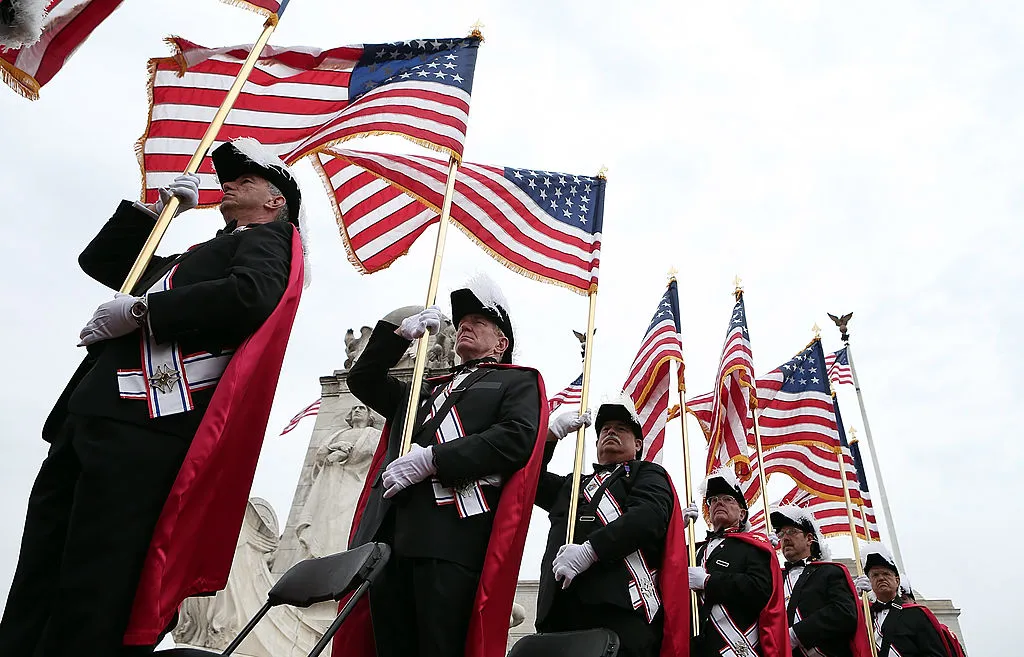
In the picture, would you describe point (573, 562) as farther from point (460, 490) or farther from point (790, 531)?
point (790, 531)

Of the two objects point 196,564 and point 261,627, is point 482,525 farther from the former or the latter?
point 261,627

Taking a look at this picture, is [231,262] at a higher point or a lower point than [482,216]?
lower

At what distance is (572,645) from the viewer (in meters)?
3.97

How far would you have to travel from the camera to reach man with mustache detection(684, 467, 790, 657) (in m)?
6.05

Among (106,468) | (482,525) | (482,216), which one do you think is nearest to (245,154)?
(106,468)

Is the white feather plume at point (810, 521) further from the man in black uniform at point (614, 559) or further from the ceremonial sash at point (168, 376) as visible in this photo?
the ceremonial sash at point (168, 376)

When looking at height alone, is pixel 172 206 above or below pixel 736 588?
above

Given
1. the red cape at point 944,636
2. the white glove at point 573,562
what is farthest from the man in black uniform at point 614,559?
the red cape at point 944,636

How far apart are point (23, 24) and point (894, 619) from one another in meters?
9.64

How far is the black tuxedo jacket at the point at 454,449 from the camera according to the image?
12.6ft

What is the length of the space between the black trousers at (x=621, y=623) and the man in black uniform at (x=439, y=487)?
1.01 meters

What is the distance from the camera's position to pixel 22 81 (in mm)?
3805

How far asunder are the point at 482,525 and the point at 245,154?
2165 mm

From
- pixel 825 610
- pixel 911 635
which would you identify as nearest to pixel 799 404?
pixel 911 635
